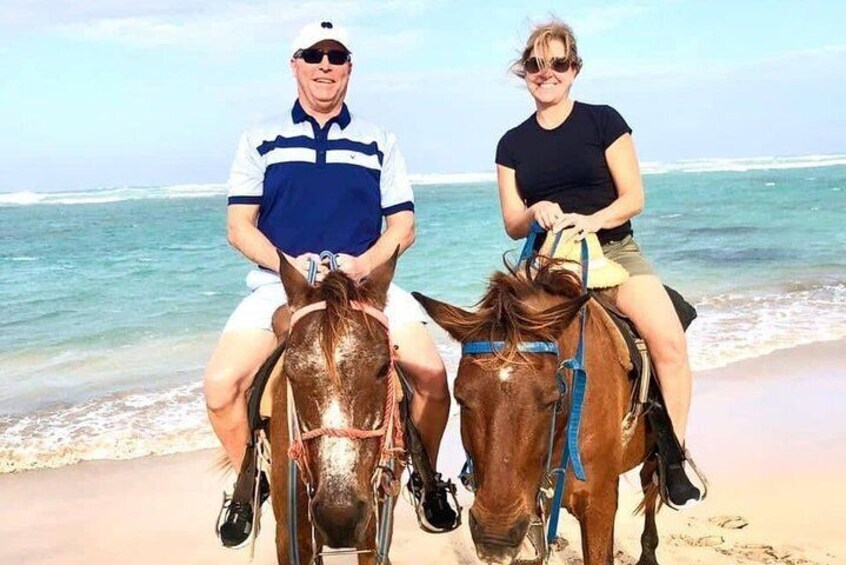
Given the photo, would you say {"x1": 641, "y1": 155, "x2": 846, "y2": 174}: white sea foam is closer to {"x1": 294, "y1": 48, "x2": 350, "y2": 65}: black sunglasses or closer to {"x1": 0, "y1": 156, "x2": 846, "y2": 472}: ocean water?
{"x1": 0, "y1": 156, "x2": 846, "y2": 472}: ocean water

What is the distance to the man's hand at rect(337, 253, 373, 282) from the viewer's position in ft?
13.0

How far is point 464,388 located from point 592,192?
1783 mm

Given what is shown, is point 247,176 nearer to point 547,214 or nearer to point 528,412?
point 547,214

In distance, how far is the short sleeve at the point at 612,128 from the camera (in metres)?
4.63

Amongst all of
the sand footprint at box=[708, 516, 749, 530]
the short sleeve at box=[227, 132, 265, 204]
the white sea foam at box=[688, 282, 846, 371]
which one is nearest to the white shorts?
the short sleeve at box=[227, 132, 265, 204]

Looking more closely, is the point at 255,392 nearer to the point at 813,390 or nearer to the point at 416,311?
the point at 416,311

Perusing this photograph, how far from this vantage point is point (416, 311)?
428cm

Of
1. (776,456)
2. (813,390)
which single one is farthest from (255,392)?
(813,390)

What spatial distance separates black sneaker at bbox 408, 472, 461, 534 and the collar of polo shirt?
1.76 meters

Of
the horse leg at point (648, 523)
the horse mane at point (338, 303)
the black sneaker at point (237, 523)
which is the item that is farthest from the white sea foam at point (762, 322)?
the horse mane at point (338, 303)

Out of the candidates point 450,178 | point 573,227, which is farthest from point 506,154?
point 450,178

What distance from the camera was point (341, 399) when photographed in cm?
317

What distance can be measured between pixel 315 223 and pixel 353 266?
1.25 ft

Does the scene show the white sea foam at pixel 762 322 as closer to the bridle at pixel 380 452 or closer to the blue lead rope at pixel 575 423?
the blue lead rope at pixel 575 423
